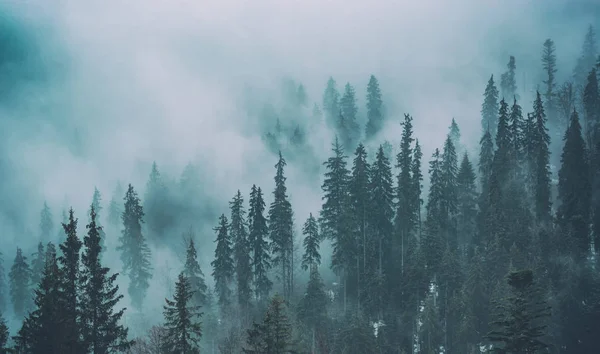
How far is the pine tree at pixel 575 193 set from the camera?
175ft

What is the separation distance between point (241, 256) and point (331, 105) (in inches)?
2626

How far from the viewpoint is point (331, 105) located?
4749 inches

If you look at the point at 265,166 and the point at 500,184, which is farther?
the point at 265,166

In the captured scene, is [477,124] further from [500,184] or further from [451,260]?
[451,260]

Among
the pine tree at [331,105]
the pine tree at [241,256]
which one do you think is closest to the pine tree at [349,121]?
the pine tree at [331,105]

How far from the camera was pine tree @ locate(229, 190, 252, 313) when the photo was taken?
196ft

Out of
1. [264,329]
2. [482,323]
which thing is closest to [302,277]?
[482,323]

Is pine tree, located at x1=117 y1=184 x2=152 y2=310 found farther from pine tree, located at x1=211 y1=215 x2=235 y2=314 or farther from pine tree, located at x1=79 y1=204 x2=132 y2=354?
pine tree, located at x1=79 y1=204 x2=132 y2=354

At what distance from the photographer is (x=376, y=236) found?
6344 cm

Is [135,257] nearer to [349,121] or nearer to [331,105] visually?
[349,121]

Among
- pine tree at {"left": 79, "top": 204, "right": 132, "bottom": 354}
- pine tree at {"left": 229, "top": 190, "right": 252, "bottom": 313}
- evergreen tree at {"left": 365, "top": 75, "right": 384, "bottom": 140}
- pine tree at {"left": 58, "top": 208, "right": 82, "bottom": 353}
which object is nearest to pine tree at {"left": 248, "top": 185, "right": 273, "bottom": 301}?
pine tree at {"left": 229, "top": 190, "right": 252, "bottom": 313}

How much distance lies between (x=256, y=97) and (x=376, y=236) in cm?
9143

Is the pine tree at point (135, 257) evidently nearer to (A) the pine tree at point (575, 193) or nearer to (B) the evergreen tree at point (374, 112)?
(A) the pine tree at point (575, 193)

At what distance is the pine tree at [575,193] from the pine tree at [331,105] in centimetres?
6161
